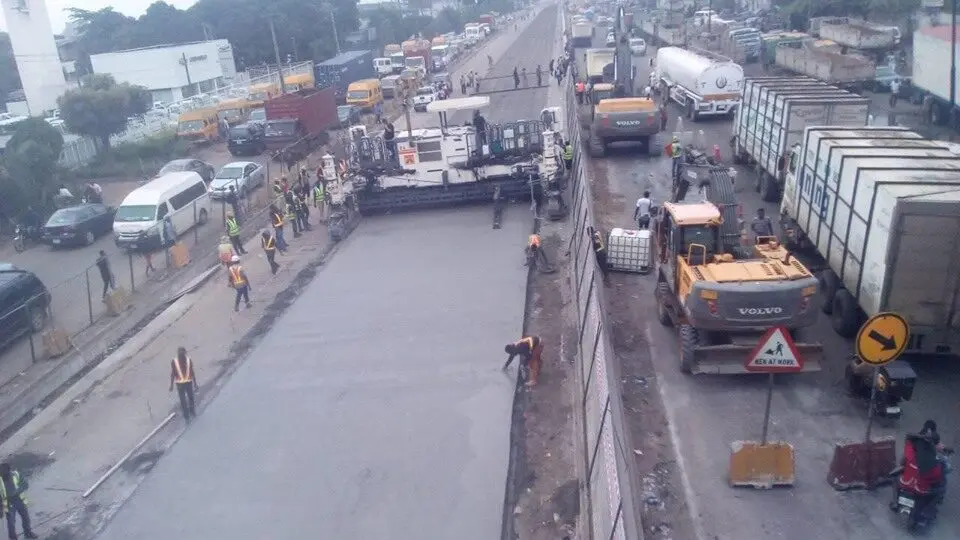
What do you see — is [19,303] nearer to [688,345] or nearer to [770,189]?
[688,345]

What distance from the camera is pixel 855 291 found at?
12.1m

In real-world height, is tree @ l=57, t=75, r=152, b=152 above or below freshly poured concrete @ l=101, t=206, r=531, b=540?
above

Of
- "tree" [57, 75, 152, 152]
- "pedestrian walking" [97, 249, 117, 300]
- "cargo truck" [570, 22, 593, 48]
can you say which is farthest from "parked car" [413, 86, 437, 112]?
"cargo truck" [570, 22, 593, 48]

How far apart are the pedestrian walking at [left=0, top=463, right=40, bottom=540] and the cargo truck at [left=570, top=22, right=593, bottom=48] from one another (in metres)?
64.3

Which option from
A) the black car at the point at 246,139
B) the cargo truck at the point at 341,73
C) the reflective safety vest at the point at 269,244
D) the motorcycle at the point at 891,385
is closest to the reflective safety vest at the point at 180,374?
the reflective safety vest at the point at 269,244

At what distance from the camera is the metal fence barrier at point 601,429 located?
731cm

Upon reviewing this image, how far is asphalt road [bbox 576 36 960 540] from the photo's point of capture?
340 inches

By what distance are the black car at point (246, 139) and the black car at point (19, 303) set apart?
1830 centimetres

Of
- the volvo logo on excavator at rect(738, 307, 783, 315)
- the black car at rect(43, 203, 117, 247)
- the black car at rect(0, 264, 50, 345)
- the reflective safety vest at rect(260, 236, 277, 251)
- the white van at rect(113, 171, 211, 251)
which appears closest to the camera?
the volvo logo on excavator at rect(738, 307, 783, 315)

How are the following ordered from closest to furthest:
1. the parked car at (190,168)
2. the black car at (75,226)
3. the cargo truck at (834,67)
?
the black car at (75,226) → the parked car at (190,168) → the cargo truck at (834,67)

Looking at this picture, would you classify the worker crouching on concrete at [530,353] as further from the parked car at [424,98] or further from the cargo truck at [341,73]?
the cargo truck at [341,73]

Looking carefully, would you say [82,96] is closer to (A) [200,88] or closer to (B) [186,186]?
(B) [186,186]

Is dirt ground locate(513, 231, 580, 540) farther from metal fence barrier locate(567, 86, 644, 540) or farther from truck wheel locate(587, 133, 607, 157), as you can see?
truck wheel locate(587, 133, 607, 157)

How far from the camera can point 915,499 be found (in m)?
8.20
